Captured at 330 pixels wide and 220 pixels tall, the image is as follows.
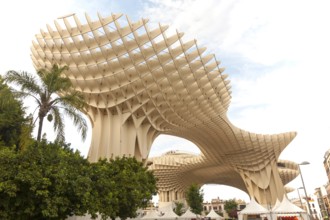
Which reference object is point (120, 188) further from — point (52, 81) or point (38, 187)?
point (52, 81)

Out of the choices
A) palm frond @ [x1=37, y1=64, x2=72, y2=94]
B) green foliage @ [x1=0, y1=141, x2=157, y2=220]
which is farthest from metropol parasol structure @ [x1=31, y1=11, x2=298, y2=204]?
green foliage @ [x1=0, y1=141, x2=157, y2=220]

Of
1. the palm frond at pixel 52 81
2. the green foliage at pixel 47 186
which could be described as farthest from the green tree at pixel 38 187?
the palm frond at pixel 52 81

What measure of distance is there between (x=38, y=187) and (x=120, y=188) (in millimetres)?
7263

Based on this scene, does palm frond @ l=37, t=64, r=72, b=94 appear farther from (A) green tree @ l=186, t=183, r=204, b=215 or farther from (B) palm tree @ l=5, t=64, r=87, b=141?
(A) green tree @ l=186, t=183, r=204, b=215

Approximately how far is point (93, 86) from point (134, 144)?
8.26m

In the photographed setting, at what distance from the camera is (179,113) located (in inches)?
1465

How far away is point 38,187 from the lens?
498 inches

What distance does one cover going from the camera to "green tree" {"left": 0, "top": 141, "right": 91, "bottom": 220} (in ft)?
40.8

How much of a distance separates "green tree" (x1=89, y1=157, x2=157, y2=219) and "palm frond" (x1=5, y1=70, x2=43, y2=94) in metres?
6.40

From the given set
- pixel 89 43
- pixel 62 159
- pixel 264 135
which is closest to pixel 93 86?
pixel 89 43

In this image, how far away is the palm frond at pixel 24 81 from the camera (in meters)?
17.5

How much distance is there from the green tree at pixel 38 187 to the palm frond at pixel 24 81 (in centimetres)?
495

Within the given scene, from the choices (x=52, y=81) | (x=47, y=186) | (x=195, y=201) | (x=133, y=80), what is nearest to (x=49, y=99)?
(x=52, y=81)

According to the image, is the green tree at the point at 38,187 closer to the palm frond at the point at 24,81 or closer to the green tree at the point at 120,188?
the green tree at the point at 120,188
